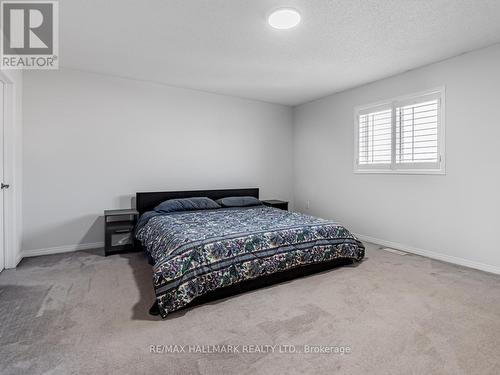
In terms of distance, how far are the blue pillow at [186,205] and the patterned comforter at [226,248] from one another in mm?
280

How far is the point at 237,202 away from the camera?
4.57 meters

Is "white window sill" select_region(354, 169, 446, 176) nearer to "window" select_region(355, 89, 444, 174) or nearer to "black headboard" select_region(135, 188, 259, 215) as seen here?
"window" select_region(355, 89, 444, 174)

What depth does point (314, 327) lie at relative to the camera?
6.39ft

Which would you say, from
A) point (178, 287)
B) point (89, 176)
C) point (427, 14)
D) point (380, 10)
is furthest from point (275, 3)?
point (89, 176)

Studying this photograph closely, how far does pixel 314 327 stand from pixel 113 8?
3.08 m

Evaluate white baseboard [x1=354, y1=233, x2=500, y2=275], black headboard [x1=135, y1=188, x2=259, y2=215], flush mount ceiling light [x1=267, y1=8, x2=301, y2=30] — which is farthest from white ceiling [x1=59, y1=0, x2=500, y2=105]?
white baseboard [x1=354, y1=233, x2=500, y2=275]

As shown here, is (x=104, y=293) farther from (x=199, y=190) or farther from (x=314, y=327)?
(x=199, y=190)

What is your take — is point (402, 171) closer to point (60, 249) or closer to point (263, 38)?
point (263, 38)

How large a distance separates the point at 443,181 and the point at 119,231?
4236 mm

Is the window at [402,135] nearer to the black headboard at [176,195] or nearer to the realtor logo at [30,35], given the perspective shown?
the black headboard at [176,195]

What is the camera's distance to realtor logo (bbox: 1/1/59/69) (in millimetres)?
2432

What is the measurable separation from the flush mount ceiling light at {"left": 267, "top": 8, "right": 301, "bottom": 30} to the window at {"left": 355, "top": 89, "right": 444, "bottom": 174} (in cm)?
217

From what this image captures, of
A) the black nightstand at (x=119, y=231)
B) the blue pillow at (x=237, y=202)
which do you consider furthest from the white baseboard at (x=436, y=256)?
the black nightstand at (x=119, y=231)

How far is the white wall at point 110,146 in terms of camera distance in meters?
3.62
